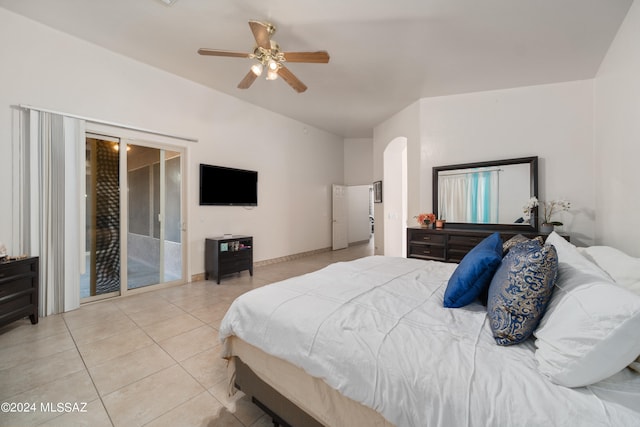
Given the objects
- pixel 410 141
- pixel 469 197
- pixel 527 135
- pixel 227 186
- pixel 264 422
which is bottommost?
pixel 264 422

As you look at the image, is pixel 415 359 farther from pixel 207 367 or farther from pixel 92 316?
pixel 92 316

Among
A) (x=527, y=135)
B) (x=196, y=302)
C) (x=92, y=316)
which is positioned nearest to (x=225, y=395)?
(x=196, y=302)

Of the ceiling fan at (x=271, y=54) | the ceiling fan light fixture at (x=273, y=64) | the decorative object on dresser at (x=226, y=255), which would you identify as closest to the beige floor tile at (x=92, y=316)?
the decorative object on dresser at (x=226, y=255)

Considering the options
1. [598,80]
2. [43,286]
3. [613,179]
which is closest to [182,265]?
[43,286]

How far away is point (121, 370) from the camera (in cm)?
181

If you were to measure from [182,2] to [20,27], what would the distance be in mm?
1827

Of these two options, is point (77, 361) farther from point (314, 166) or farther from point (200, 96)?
point (314, 166)

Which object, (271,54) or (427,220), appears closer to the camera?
(271,54)

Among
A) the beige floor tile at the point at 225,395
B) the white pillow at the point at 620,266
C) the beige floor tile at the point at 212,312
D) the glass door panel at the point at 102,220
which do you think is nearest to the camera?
the white pillow at the point at 620,266

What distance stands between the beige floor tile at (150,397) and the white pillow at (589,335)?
1861mm

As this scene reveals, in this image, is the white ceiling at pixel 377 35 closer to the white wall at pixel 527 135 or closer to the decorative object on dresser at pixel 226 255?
the white wall at pixel 527 135

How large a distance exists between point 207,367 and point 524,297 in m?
2.02

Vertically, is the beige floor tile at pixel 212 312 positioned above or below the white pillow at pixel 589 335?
below

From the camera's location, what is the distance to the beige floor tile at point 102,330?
2.24 meters
